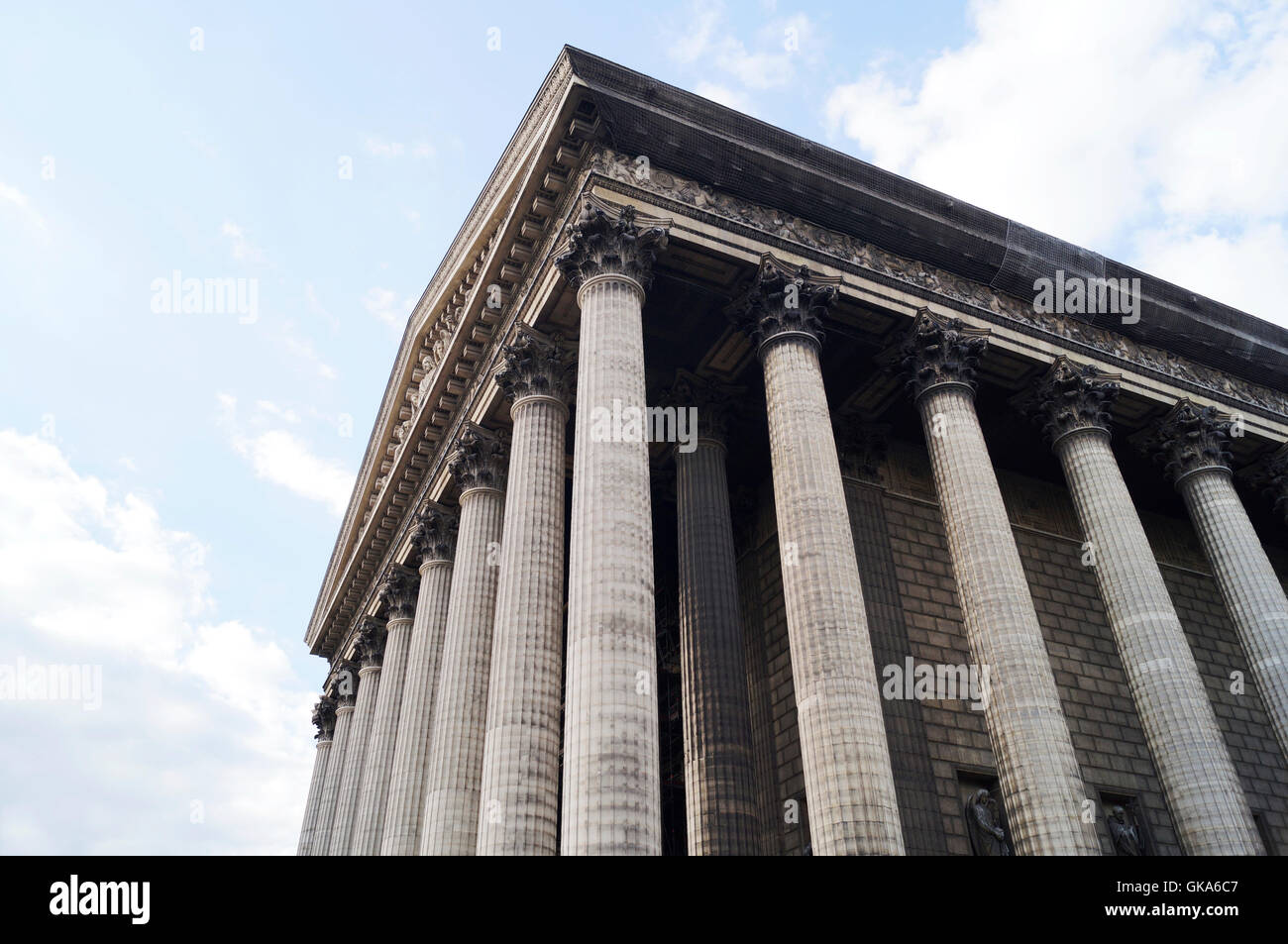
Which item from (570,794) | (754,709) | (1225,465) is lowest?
(570,794)

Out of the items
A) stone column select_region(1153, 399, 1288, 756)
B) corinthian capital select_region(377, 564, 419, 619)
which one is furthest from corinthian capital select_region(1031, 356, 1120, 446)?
corinthian capital select_region(377, 564, 419, 619)

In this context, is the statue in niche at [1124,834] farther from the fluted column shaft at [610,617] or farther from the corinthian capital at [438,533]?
the corinthian capital at [438,533]

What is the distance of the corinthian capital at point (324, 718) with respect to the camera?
1344 inches

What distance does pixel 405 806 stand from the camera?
1981 cm

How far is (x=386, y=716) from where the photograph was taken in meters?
24.5

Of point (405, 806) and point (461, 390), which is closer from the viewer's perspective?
point (405, 806)

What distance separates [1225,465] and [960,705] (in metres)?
8.56

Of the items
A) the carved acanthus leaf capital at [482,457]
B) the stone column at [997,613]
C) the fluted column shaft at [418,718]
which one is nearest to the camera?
the stone column at [997,613]

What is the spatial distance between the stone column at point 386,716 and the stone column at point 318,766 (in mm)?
4983

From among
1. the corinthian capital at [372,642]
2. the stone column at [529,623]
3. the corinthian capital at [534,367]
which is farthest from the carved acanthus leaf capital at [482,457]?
the corinthian capital at [372,642]

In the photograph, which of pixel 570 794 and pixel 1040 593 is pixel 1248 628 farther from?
pixel 570 794
